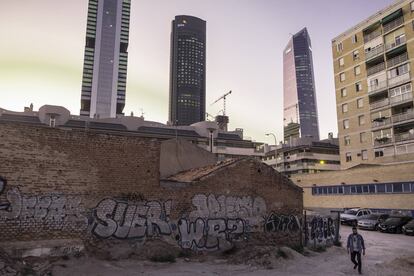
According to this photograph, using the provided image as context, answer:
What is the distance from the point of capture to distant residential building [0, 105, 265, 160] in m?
79.7

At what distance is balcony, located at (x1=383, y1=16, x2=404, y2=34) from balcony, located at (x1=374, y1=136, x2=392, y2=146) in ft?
47.5

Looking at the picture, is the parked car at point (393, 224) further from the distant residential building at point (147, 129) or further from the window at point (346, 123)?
the distant residential building at point (147, 129)

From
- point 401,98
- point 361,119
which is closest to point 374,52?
point 401,98

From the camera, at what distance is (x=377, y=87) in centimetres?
4928

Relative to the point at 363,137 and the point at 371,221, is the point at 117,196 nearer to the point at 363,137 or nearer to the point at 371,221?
the point at 371,221

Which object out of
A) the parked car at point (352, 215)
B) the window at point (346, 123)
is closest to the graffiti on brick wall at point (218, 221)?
the parked car at point (352, 215)

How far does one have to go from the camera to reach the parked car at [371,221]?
1132 inches

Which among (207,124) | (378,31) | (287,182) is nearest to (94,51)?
(207,124)

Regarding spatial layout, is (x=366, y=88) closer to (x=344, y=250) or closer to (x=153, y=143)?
(x=344, y=250)

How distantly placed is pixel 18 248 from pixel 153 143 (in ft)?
19.6

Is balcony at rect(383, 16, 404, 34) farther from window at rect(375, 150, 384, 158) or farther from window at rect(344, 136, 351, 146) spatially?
window at rect(375, 150, 384, 158)

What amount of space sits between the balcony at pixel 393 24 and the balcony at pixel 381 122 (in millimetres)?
11935

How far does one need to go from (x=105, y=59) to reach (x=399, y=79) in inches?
5789

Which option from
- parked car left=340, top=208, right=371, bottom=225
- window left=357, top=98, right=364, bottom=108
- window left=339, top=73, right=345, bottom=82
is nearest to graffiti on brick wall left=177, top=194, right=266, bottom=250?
parked car left=340, top=208, right=371, bottom=225
